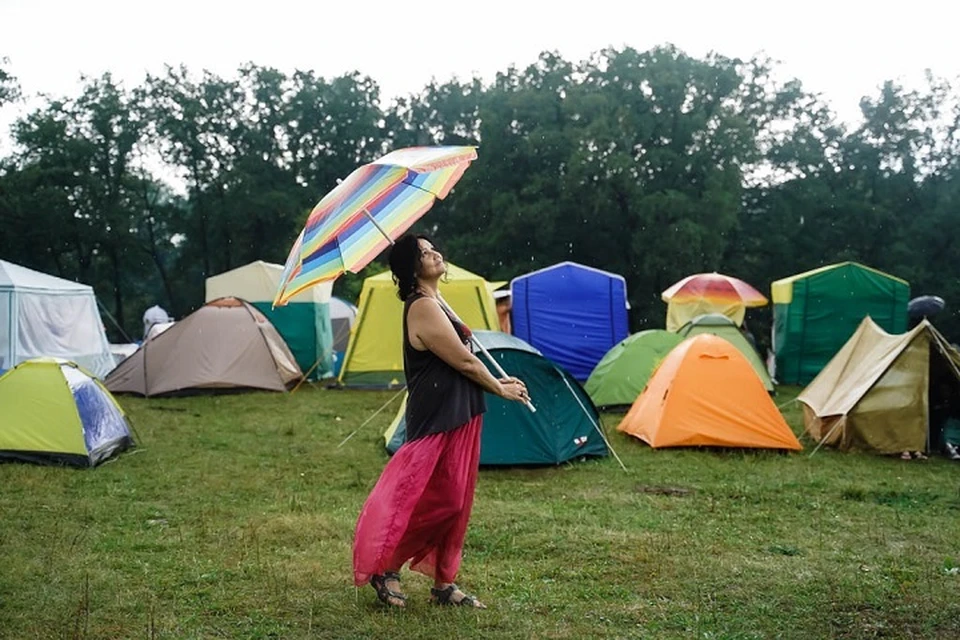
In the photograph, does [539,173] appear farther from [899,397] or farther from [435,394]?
[435,394]

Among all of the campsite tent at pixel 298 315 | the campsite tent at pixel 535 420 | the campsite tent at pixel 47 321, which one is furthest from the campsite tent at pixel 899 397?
the campsite tent at pixel 47 321

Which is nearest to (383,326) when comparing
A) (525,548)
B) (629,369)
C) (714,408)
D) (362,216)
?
(629,369)

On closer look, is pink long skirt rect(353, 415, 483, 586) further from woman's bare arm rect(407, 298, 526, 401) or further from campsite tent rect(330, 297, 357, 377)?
campsite tent rect(330, 297, 357, 377)

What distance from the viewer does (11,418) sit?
7707mm

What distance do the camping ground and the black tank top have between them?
796mm

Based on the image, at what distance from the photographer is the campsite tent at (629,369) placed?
1123 cm

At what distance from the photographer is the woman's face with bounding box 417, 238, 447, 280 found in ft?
12.5

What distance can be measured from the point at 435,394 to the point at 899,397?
19.3 feet

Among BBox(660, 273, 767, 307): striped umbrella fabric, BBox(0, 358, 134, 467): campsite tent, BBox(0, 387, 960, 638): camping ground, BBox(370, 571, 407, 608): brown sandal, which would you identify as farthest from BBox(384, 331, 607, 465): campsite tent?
BBox(660, 273, 767, 307): striped umbrella fabric

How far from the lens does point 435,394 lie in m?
3.77

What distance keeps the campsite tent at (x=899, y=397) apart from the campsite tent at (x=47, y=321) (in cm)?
1011

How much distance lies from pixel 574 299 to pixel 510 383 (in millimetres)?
Answer: 10724

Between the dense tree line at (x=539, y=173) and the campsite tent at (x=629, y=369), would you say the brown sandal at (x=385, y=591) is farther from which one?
the dense tree line at (x=539, y=173)

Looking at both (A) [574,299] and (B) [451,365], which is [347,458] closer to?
(B) [451,365]
